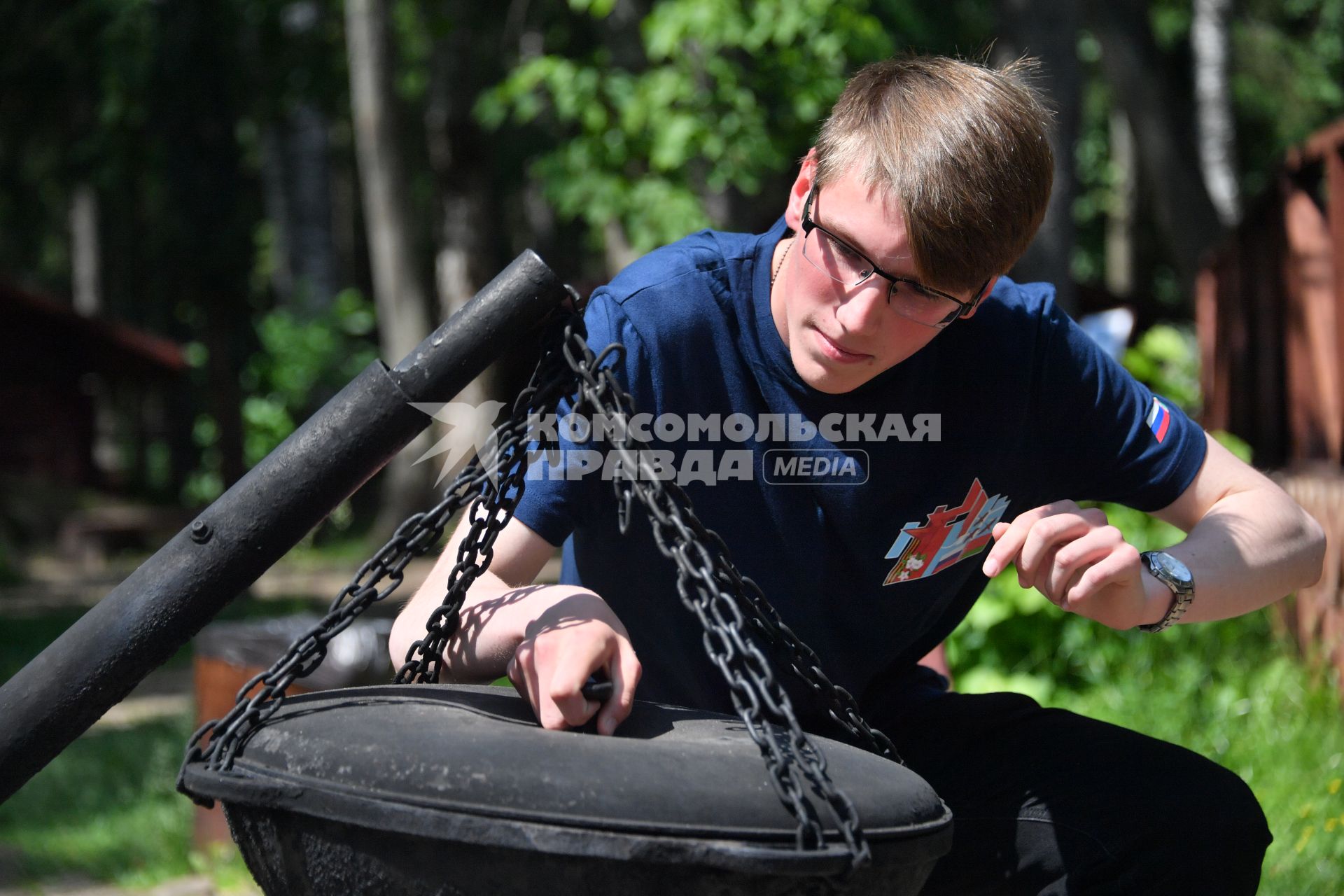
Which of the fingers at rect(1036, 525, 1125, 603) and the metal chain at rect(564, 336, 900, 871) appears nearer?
the metal chain at rect(564, 336, 900, 871)

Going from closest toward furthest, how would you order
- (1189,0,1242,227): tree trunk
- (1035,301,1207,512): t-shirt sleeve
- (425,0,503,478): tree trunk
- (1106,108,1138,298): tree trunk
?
(1035,301,1207,512): t-shirt sleeve
(425,0,503,478): tree trunk
(1189,0,1242,227): tree trunk
(1106,108,1138,298): tree trunk

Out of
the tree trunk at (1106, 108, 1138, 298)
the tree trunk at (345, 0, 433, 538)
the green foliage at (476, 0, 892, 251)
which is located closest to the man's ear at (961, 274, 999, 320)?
the green foliage at (476, 0, 892, 251)

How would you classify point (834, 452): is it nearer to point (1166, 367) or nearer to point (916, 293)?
point (916, 293)

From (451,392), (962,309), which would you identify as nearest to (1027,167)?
(962,309)

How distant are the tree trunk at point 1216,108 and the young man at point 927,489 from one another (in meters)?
10.2

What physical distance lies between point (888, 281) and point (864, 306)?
0.15 feet

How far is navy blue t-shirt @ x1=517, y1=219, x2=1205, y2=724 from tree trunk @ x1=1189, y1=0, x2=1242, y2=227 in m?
10.2

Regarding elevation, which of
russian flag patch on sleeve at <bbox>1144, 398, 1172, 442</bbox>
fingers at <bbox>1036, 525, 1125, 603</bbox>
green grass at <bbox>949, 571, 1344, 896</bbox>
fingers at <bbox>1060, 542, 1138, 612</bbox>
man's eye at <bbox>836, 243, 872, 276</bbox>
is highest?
man's eye at <bbox>836, 243, 872, 276</bbox>

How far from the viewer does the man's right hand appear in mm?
1490

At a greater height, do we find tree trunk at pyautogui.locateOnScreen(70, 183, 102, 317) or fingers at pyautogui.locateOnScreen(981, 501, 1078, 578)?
tree trunk at pyautogui.locateOnScreen(70, 183, 102, 317)

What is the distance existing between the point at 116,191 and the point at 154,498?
16.7ft

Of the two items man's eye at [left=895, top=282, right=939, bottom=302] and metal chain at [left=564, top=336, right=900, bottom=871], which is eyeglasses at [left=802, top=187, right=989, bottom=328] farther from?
metal chain at [left=564, top=336, right=900, bottom=871]

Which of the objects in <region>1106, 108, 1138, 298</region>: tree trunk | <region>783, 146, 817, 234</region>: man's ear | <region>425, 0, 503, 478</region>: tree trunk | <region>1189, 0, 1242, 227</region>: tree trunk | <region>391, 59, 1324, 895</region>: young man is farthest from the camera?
<region>1106, 108, 1138, 298</region>: tree trunk

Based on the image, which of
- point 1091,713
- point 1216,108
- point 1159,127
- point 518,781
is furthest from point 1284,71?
point 518,781
